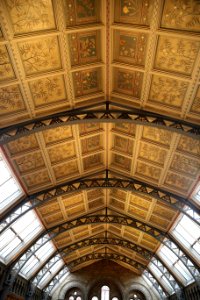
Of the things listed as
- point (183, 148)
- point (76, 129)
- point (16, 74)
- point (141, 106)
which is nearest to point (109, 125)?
point (76, 129)

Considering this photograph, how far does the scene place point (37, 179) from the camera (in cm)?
1725

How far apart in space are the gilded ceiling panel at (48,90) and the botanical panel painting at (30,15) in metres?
2.32

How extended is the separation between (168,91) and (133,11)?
373 cm

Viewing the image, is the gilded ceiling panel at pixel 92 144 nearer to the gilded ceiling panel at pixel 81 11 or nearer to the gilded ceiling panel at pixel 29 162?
the gilded ceiling panel at pixel 29 162

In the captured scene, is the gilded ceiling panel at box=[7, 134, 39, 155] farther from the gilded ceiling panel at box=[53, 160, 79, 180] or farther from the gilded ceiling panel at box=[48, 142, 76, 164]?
the gilded ceiling panel at box=[53, 160, 79, 180]

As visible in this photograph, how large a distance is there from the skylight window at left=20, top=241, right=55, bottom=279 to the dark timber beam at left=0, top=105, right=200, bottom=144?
18.8m

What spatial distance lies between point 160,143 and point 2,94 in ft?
27.6

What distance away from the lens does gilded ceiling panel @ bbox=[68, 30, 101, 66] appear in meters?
10.2

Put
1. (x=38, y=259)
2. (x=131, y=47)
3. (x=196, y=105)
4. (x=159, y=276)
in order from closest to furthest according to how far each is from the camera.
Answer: (x=131, y=47) < (x=196, y=105) < (x=38, y=259) < (x=159, y=276)

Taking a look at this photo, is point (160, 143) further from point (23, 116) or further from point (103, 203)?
point (103, 203)

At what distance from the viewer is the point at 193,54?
31.6ft

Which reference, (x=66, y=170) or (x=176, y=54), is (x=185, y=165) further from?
(x=66, y=170)

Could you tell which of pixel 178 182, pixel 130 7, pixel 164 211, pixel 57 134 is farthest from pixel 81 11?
pixel 164 211

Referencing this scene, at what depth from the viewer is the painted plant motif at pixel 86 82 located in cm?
1180
